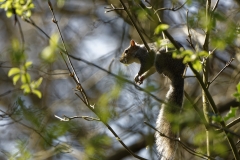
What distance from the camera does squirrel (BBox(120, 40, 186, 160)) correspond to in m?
3.11

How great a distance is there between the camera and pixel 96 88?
5086 millimetres

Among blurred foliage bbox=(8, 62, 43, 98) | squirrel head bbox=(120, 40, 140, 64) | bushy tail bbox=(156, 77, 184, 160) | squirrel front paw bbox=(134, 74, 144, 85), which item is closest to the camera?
blurred foliage bbox=(8, 62, 43, 98)

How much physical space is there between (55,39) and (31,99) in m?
3.94

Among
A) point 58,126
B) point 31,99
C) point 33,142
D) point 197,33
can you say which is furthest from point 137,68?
point 58,126

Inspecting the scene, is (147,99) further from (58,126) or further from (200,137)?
(200,137)

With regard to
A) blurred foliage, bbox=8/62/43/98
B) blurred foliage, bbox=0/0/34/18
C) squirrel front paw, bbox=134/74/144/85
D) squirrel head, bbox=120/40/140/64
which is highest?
squirrel head, bbox=120/40/140/64

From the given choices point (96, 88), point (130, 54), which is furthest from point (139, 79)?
point (96, 88)

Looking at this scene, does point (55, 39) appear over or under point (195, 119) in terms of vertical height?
over

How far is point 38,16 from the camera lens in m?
6.22

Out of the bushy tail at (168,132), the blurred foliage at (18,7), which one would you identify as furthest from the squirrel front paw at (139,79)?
the blurred foliage at (18,7)

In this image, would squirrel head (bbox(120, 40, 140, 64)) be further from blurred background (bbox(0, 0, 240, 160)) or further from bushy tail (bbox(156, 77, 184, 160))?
bushy tail (bbox(156, 77, 184, 160))

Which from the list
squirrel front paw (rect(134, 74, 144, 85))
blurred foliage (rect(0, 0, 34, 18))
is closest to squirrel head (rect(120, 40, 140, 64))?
squirrel front paw (rect(134, 74, 144, 85))

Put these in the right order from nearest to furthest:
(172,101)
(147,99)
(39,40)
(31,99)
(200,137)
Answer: (200,137) < (147,99) < (172,101) < (31,99) < (39,40)

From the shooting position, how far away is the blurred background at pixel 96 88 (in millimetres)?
2480
